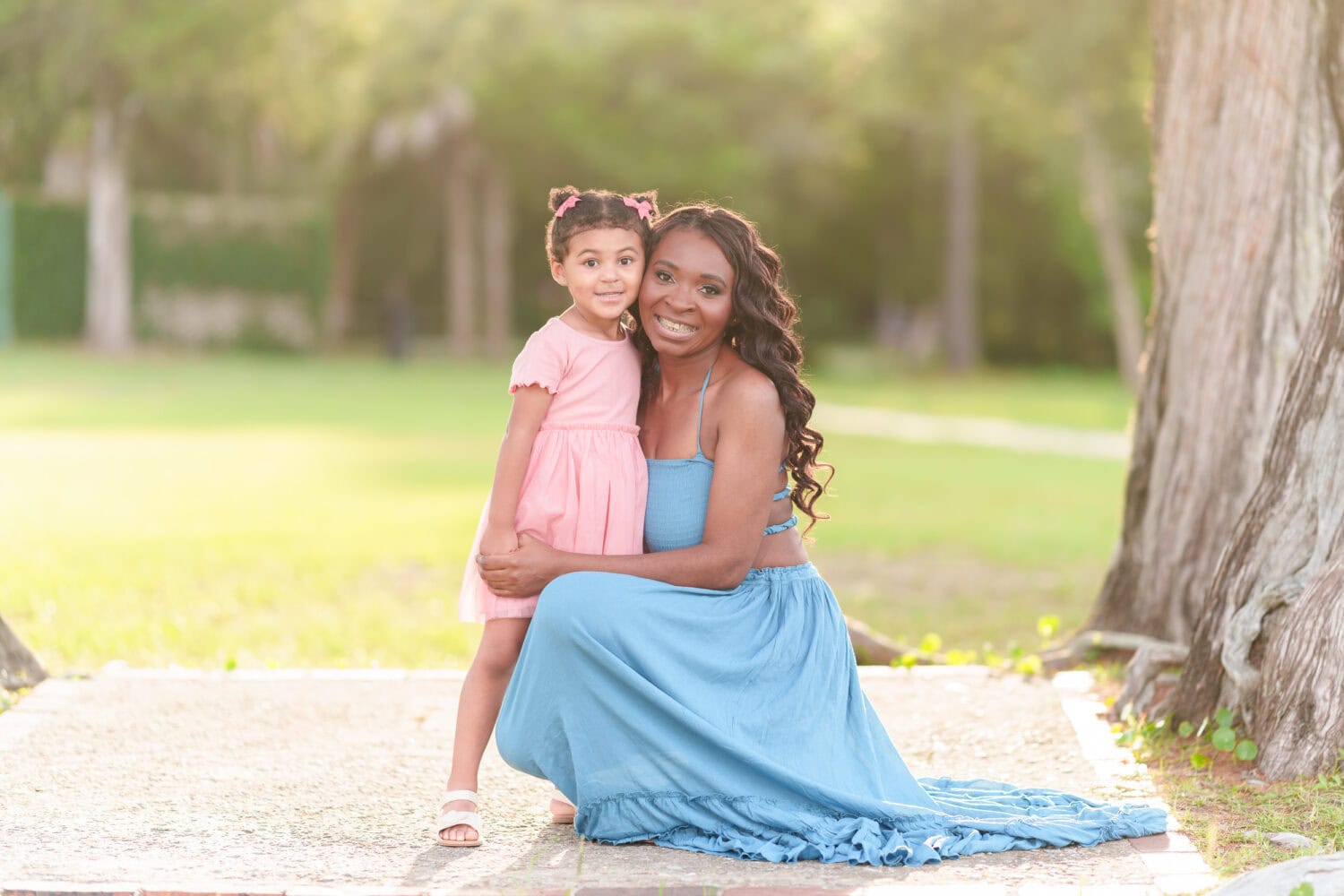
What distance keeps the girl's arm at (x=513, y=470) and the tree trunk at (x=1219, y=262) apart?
279 cm

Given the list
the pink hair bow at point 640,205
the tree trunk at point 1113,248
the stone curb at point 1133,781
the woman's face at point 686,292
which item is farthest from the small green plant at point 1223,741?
the tree trunk at point 1113,248

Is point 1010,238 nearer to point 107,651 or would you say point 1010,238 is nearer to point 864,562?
point 864,562

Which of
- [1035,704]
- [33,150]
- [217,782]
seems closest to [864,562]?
[1035,704]

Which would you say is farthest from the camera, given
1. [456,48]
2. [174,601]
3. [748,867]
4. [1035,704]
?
[456,48]

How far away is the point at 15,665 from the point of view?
5.96m

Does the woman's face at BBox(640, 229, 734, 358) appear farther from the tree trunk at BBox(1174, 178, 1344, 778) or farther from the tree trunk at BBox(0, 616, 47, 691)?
the tree trunk at BBox(0, 616, 47, 691)

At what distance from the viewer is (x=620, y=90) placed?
32.7m

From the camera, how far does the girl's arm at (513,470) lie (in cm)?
415

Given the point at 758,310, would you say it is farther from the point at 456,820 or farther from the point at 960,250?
the point at 960,250

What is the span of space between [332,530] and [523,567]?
690 cm

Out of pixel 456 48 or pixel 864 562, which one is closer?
pixel 864 562

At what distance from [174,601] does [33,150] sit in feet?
82.1

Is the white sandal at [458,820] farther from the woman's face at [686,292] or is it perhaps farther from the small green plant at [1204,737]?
the small green plant at [1204,737]

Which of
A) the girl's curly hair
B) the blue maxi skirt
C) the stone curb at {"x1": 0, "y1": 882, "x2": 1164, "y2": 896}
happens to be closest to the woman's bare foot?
the blue maxi skirt
